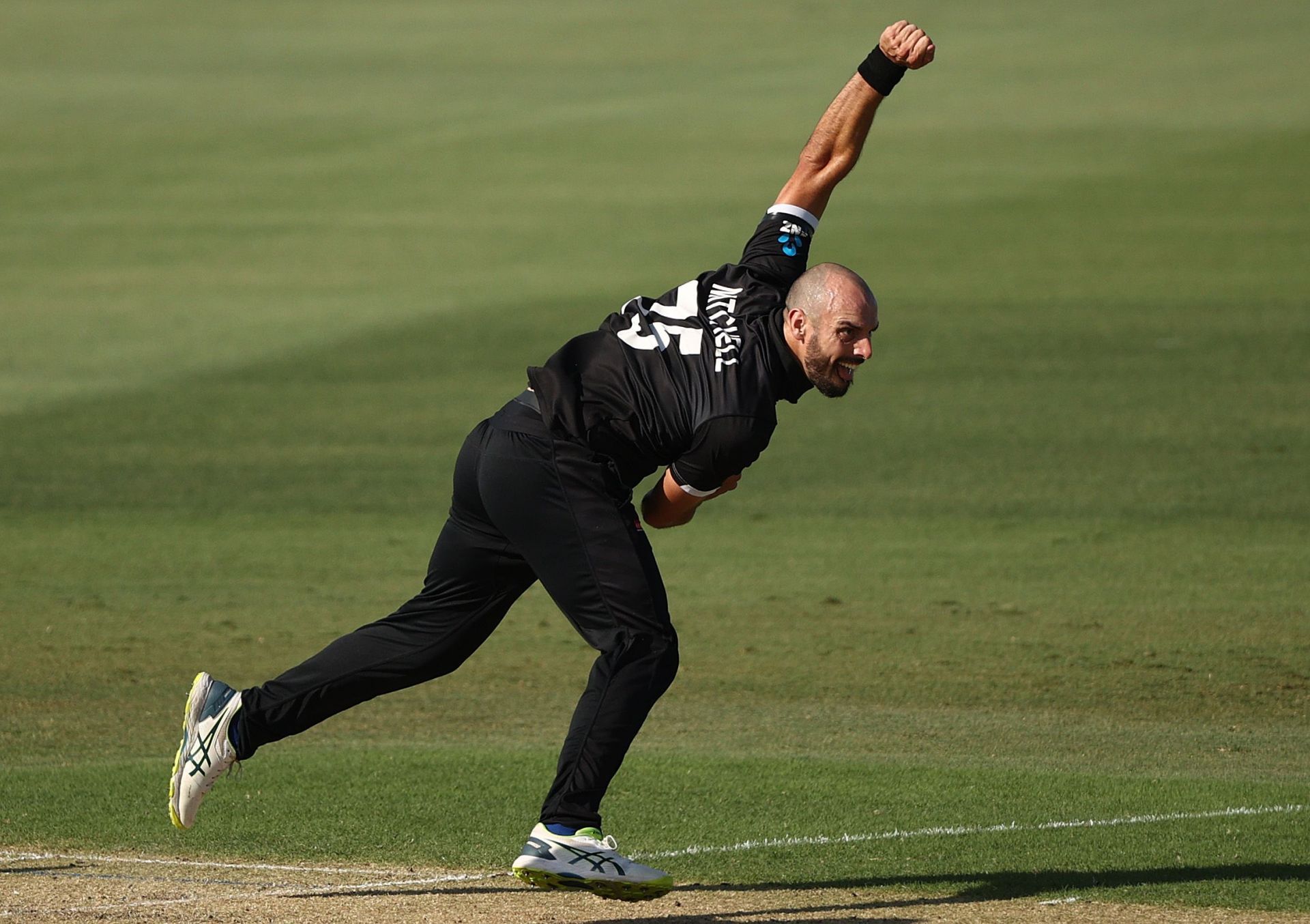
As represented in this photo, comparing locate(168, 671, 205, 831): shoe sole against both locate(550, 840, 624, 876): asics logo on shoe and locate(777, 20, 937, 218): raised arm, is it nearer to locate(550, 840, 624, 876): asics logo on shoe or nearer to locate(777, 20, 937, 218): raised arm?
locate(550, 840, 624, 876): asics logo on shoe

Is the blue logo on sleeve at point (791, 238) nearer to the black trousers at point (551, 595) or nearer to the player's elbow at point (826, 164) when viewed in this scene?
the player's elbow at point (826, 164)

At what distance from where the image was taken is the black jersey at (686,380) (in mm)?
6668

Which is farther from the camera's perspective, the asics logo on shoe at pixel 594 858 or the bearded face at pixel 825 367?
the bearded face at pixel 825 367

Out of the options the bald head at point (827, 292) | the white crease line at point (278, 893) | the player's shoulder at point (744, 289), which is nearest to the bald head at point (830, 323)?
the bald head at point (827, 292)

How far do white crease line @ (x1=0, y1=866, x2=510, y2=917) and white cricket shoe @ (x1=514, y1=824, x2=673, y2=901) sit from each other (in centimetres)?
108

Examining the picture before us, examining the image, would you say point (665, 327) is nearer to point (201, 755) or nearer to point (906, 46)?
point (906, 46)

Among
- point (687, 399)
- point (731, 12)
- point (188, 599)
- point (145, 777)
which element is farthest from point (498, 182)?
point (687, 399)

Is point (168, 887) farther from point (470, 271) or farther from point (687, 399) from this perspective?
point (470, 271)

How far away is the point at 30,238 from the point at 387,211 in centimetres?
600

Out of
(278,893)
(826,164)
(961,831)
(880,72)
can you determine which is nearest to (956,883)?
(961,831)

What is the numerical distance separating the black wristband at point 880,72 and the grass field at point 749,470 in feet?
9.88

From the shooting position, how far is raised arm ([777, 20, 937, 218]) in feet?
24.8

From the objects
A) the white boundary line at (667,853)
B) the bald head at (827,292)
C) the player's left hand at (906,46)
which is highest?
the player's left hand at (906,46)

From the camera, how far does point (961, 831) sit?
8383mm
